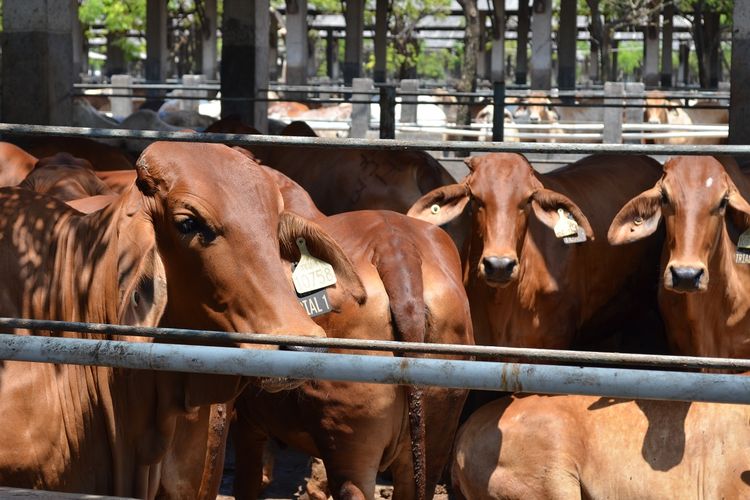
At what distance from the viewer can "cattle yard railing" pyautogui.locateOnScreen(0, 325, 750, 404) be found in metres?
2.78

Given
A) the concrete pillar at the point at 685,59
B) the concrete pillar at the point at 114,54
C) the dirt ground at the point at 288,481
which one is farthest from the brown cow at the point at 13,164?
the concrete pillar at the point at 685,59

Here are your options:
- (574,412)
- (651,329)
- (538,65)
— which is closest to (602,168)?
(651,329)

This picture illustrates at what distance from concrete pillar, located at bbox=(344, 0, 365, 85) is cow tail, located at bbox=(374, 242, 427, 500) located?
2360cm

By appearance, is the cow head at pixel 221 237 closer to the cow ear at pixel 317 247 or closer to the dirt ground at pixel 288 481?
the cow ear at pixel 317 247

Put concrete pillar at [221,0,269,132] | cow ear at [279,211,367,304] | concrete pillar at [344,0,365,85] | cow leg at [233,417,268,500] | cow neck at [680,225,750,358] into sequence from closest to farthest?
cow ear at [279,211,367,304] < cow leg at [233,417,268,500] < cow neck at [680,225,750,358] < concrete pillar at [221,0,269,132] < concrete pillar at [344,0,365,85]

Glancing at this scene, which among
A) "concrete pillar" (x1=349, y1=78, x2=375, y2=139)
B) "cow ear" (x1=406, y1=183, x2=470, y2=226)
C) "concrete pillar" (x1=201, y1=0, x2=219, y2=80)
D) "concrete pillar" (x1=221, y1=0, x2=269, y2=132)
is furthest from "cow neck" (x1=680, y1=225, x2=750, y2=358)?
"concrete pillar" (x1=201, y1=0, x2=219, y2=80)

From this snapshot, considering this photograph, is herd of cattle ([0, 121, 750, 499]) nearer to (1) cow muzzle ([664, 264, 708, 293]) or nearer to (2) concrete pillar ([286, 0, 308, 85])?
(1) cow muzzle ([664, 264, 708, 293])

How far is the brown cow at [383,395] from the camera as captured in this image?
530cm

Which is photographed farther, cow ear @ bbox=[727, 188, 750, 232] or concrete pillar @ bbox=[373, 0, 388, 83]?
concrete pillar @ bbox=[373, 0, 388, 83]

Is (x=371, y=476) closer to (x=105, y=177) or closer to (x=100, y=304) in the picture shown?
(x=100, y=304)

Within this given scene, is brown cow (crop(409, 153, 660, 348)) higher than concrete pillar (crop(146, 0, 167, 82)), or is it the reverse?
concrete pillar (crop(146, 0, 167, 82))

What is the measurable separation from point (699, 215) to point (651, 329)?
2.10 m

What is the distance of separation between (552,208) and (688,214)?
814mm

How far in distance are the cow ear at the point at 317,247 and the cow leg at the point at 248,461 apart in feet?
8.21
